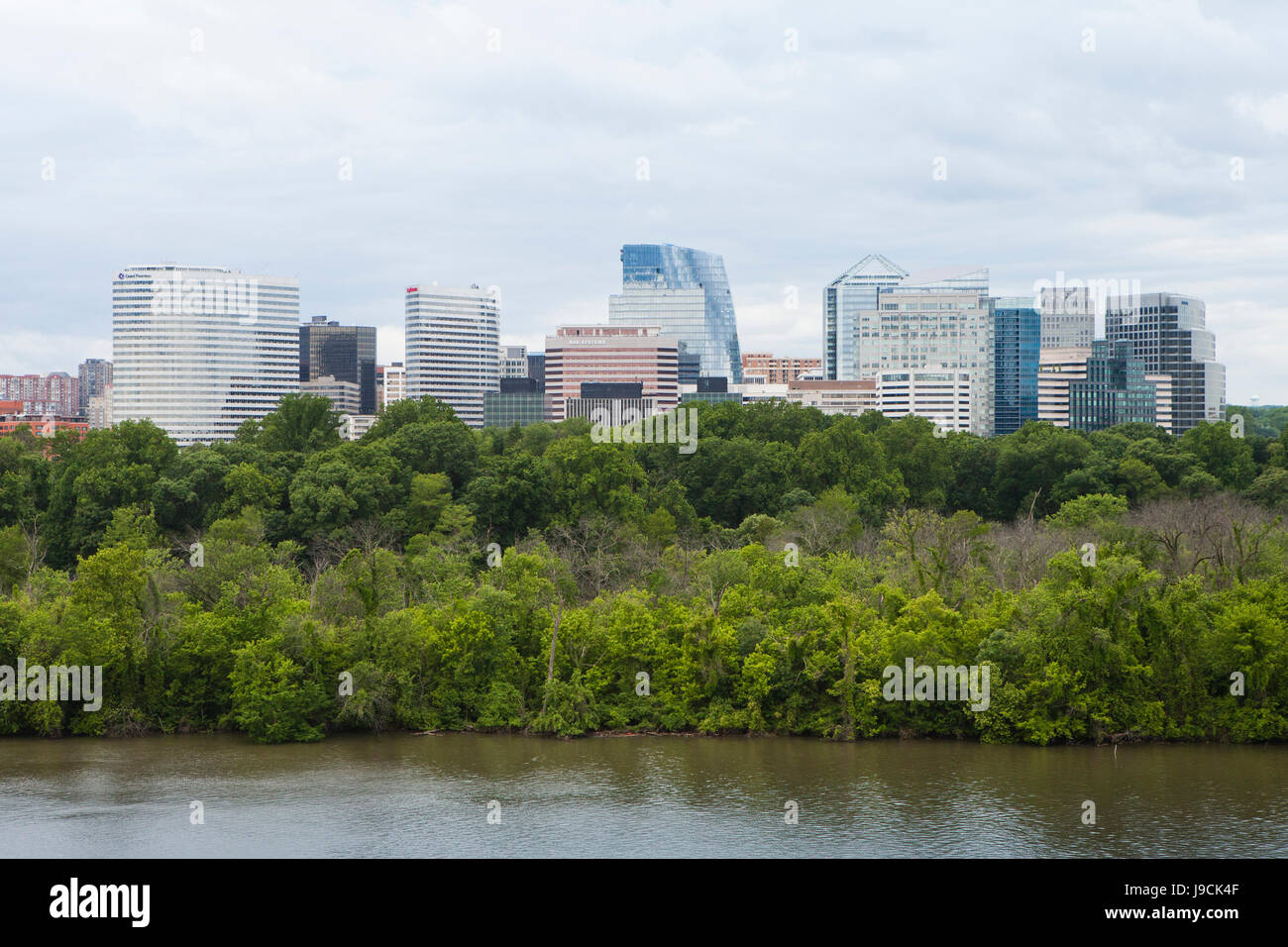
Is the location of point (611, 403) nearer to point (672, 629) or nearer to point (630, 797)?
point (672, 629)

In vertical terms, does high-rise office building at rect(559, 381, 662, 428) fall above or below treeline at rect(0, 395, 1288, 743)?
Answer: above

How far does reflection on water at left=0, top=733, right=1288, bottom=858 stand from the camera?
31578 mm

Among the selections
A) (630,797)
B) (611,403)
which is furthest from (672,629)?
(611,403)

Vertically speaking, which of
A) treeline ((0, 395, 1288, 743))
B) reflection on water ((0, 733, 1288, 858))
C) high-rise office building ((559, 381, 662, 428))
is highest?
high-rise office building ((559, 381, 662, 428))

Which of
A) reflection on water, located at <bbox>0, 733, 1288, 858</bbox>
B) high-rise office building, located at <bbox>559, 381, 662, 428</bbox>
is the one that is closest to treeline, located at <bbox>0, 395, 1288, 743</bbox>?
reflection on water, located at <bbox>0, 733, 1288, 858</bbox>

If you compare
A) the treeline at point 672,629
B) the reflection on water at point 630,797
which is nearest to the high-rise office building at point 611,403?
the treeline at point 672,629

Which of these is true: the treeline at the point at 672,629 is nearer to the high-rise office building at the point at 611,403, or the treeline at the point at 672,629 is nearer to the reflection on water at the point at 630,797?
the reflection on water at the point at 630,797

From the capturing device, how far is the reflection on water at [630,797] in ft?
104

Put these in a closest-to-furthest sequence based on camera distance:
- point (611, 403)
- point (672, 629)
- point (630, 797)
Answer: point (630, 797)
point (672, 629)
point (611, 403)

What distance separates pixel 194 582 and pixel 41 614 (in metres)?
5.13

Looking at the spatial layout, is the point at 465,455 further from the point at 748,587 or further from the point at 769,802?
the point at 769,802

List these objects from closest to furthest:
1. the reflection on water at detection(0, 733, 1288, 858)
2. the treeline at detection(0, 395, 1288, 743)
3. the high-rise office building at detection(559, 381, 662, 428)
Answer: the reflection on water at detection(0, 733, 1288, 858)
the treeline at detection(0, 395, 1288, 743)
the high-rise office building at detection(559, 381, 662, 428)

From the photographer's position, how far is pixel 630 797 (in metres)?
36.3

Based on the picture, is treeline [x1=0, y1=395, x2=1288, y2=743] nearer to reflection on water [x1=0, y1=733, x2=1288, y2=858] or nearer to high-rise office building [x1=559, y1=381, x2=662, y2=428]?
reflection on water [x1=0, y1=733, x2=1288, y2=858]
